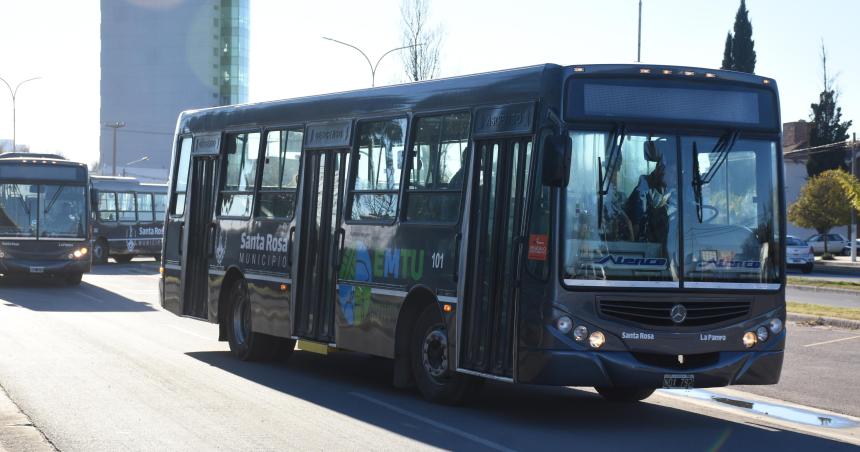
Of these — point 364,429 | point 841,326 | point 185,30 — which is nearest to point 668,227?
point 364,429

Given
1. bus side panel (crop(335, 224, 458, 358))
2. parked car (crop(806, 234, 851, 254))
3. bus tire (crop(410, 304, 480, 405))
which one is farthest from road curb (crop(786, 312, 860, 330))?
parked car (crop(806, 234, 851, 254))

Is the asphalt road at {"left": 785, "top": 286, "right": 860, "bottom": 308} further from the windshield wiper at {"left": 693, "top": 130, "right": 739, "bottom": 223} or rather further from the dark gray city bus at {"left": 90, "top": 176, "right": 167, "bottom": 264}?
the dark gray city bus at {"left": 90, "top": 176, "right": 167, "bottom": 264}

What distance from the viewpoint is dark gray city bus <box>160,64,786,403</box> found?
10.6 m

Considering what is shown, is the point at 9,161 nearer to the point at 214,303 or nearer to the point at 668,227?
the point at 214,303

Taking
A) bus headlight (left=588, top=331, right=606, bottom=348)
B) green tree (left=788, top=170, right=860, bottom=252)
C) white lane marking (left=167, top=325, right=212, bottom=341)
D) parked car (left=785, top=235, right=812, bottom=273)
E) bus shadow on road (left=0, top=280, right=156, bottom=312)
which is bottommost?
white lane marking (left=167, top=325, right=212, bottom=341)

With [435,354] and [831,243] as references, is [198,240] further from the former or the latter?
[831,243]

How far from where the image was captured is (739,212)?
1111 centimetres

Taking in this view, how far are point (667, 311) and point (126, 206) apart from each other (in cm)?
3974

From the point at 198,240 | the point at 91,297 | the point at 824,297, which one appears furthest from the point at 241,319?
the point at 824,297

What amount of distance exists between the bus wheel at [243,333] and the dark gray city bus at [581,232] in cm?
300

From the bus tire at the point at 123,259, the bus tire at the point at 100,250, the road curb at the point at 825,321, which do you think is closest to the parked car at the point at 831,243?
the bus tire at the point at 123,259

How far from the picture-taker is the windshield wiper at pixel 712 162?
11.0 metres

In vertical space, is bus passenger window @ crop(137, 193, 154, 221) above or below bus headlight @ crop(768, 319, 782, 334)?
above

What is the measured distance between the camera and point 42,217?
31.1 meters
